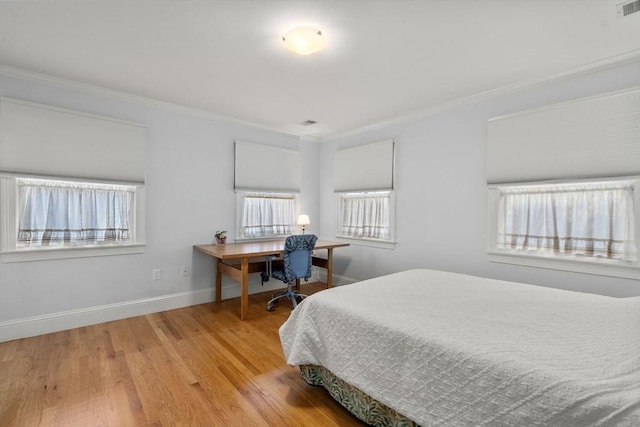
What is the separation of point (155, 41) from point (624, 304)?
3636 millimetres

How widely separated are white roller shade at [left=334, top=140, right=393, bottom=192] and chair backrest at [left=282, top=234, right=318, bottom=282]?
125 centimetres

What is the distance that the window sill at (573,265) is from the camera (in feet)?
7.72

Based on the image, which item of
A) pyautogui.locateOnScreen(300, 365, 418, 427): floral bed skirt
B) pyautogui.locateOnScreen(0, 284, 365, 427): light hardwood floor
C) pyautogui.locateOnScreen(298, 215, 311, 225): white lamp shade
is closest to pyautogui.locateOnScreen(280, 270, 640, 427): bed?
pyautogui.locateOnScreen(300, 365, 418, 427): floral bed skirt

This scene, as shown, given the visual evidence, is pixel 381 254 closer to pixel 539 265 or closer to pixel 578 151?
pixel 539 265

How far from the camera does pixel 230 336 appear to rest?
291 cm

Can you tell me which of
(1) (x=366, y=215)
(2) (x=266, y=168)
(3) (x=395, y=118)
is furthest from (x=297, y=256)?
(3) (x=395, y=118)

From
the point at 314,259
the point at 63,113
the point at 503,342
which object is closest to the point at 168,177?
the point at 63,113

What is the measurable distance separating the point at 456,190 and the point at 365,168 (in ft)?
4.44

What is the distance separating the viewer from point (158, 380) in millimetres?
2152

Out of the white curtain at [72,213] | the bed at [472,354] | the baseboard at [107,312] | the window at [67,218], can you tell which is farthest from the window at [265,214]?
the bed at [472,354]

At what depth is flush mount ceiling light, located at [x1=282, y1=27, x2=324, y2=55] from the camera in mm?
2025

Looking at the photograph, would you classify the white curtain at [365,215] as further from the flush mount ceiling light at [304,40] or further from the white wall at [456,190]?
the flush mount ceiling light at [304,40]

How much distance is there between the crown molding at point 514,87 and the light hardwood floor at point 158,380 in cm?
299

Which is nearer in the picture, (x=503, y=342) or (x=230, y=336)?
(x=503, y=342)
